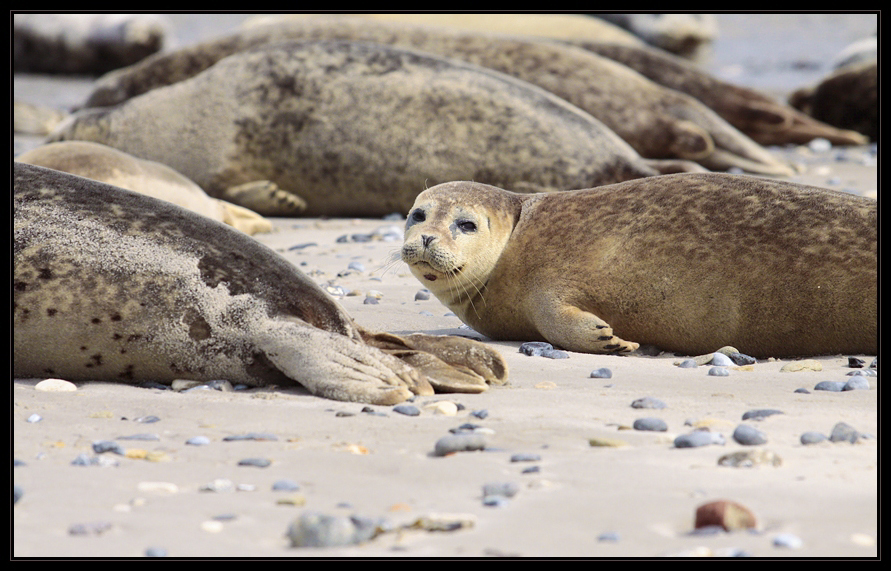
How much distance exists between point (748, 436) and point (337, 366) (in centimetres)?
119

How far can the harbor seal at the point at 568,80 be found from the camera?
8.52 m

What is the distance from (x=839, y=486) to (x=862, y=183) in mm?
6331

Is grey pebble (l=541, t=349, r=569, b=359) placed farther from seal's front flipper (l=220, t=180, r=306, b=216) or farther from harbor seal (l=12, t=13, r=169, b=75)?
harbor seal (l=12, t=13, r=169, b=75)

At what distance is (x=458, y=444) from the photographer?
7.96ft

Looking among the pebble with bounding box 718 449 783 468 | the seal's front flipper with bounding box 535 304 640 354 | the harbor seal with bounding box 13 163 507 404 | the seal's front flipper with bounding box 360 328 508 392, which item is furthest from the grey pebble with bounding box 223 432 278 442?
the seal's front flipper with bounding box 535 304 640 354

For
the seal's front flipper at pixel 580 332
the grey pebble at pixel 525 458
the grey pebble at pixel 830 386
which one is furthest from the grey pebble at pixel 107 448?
the grey pebble at pixel 830 386

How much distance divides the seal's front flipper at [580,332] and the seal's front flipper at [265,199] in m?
3.70

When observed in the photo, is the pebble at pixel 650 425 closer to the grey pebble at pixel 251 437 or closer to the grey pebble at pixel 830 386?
the grey pebble at pixel 830 386

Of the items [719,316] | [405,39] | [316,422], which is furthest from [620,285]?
[405,39]

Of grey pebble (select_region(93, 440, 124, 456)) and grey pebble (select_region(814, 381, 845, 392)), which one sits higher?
grey pebble (select_region(814, 381, 845, 392))

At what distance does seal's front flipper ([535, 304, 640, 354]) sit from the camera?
12.1 feet

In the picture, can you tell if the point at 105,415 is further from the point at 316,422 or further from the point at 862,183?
the point at 862,183

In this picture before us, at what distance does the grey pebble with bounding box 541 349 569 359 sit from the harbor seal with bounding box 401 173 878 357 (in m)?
0.07
